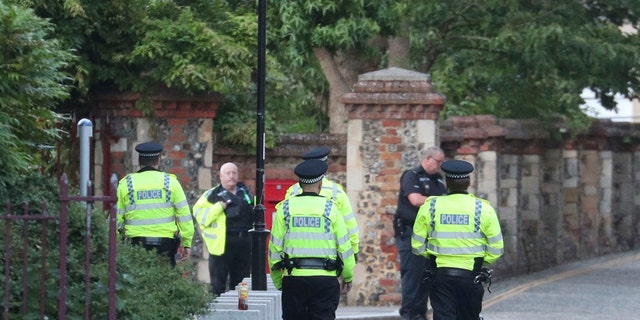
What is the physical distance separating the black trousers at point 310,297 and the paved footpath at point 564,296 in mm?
5882

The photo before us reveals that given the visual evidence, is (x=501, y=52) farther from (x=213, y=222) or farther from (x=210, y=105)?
(x=213, y=222)

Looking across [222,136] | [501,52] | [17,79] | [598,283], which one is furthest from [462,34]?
[17,79]

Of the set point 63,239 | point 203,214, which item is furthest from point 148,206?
point 63,239

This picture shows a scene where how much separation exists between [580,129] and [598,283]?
3.62 m

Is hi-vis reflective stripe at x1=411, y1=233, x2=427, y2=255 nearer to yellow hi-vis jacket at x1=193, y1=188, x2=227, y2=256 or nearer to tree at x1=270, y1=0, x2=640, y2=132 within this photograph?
yellow hi-vis jacket at x1=193, y1=188, x2=227, y2=256

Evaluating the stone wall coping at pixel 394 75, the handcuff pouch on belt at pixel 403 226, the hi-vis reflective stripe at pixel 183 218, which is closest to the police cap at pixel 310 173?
the hi-vis reflective stripe at pixel 183 218

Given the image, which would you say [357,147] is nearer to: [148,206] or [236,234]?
[236,234]

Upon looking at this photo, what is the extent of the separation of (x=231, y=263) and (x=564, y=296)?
18.6ft

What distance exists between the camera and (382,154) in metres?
20.3

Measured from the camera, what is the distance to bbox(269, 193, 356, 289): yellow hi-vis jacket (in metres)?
12.0

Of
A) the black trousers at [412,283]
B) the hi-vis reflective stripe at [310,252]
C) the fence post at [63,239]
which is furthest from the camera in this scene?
the black trousers at [412,283]

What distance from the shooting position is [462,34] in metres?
25.5

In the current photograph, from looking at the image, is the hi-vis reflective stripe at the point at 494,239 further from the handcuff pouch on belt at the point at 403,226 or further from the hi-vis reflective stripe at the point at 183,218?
the handcuff pouch on belt at the point at 403,226

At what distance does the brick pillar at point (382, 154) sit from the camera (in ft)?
66.4
